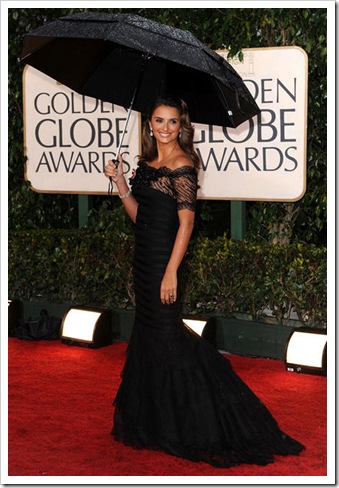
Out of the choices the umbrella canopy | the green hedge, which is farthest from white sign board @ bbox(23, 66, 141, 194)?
the umbrella canopy

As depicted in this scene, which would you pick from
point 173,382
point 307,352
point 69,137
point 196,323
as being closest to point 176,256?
point 173,382

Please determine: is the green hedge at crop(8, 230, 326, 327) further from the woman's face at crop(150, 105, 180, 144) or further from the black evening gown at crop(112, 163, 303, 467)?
the woman's face at crop(150, 105, 180, 144)

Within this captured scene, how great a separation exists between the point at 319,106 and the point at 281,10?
86cm

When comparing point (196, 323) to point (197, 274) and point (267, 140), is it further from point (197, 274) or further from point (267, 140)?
point (267, 140)

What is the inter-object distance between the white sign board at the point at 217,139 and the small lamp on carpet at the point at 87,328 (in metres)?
1.22

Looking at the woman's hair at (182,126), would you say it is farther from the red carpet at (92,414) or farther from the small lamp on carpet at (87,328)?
the small lamp on carpet at (87,328)

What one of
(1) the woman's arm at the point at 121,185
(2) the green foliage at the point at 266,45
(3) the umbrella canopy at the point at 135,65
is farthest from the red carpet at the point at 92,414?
(3) the umbrella canopy at the point at 135,65

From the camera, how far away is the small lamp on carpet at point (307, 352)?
6008 millimetres

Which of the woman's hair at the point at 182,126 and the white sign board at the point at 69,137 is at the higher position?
the white sign board at the point at 69,137

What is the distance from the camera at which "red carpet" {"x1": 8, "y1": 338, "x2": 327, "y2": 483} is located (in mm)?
4332

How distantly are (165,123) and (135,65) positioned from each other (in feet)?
2.28

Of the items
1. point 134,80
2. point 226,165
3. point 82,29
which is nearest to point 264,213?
point 226,165

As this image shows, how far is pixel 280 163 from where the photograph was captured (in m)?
6.64

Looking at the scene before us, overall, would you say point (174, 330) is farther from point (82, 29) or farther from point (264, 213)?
point (264, 213)
